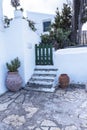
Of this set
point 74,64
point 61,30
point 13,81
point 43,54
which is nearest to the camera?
point 13,81

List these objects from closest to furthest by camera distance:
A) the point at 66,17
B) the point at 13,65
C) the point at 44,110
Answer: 1. the point at 44,110
2. the point at 13,65
3. the point at 66,17

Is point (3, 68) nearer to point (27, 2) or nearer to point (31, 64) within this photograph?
point (31, 64)

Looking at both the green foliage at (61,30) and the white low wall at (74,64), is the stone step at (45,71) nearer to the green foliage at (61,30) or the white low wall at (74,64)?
the white low wall at (74,64)

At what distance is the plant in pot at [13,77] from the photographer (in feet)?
26.2

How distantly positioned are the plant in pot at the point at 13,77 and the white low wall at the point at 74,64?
6.33ft

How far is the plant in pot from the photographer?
798 centimetres

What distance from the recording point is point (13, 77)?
8023 millimetres

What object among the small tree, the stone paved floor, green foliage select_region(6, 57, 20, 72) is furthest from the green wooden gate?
the small tree

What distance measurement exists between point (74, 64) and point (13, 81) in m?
2.74

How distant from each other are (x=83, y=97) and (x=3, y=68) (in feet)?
10.3

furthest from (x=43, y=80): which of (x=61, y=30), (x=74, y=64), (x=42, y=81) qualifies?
(x=61, y=30)

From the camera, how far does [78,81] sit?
9.05 meters

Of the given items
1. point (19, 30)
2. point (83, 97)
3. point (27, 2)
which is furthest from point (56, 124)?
point (27, 2)

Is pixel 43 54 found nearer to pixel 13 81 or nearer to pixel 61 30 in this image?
pixel 13 81
